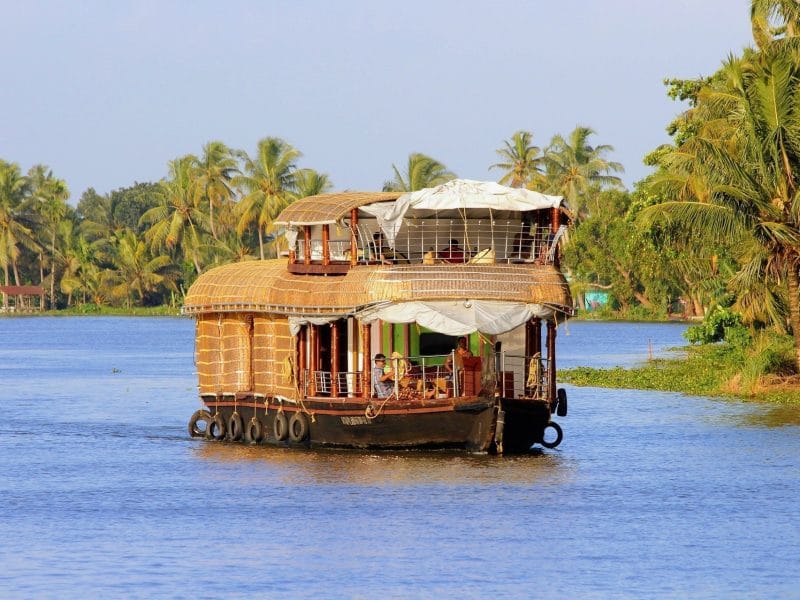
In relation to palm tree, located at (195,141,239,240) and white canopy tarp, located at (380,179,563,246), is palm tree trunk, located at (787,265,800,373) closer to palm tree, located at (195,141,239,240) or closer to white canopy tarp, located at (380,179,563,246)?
white canopy tarp, located at (380,179,563,246)

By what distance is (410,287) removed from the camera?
21.5m

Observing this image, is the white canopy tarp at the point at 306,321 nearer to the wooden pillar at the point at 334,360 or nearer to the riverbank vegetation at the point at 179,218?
the wooden pillar at the point at 334,360

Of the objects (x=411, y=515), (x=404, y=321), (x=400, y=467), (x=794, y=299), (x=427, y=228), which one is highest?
(x=427, y=228)

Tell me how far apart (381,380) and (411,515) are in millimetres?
3791

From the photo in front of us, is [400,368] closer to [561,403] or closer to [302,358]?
[302,358]

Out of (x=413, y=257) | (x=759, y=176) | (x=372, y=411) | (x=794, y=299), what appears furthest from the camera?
(x=794, y=299)

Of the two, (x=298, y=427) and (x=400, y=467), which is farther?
(x=298, y=427)

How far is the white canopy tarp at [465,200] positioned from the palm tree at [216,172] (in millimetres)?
55295

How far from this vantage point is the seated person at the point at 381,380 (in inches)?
873

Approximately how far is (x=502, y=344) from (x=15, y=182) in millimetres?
70916

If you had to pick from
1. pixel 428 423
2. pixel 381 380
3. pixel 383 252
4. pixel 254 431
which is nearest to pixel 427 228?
pixel 383 252

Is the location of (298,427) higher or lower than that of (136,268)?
lower

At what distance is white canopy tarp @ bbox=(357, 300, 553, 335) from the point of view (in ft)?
69.9

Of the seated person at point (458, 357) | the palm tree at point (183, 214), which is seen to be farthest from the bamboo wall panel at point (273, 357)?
the palm tree at point (183, 214)
